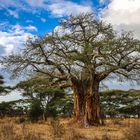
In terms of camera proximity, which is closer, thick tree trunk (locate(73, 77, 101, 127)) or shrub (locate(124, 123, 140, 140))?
shrub (locate(124, 123, 140, 140))

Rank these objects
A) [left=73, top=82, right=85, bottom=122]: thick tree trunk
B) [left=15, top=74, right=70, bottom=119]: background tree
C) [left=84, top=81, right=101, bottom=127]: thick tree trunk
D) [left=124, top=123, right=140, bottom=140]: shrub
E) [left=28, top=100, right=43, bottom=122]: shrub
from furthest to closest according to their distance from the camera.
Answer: [left=15, top=74, right=70, bottom=119]: background tree, [left=28, top=100, right=43, bottom=122]: shrub, [left=73, top=82, right=85, bottom=122]: thick tree trunk, [left=84, top=81, right=101, bottom=127]: thick tree trunk, [left=124, top=123, right=140, bottom=140]: shrub

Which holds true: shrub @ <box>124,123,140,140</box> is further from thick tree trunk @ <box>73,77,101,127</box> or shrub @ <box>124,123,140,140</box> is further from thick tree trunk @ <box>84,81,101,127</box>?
thick tree trunk @ <box>84,81,101,127</box>

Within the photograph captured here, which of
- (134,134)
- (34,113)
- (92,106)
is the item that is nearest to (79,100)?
(92,106)

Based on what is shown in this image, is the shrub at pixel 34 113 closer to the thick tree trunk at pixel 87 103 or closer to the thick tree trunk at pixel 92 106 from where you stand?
the thick tree trunk at pixel 87 103

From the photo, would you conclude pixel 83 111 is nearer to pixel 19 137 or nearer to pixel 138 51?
pixel 138 51

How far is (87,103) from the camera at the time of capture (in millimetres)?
24562

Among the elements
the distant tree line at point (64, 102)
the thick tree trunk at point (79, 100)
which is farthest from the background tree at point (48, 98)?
the thick tree trunk at point (79, 100)

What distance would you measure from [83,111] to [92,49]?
4.04m

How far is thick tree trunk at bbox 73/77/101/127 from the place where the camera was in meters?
24.5

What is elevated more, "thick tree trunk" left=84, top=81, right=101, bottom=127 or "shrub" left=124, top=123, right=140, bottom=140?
"thick tree trunk" left=84, top=81, right=101, bottom=127

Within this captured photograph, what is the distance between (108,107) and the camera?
134ft

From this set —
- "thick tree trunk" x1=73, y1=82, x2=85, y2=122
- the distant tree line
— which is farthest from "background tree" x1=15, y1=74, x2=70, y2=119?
"thick tree trunk" x1=73, y1=82, x2=85, y2=122

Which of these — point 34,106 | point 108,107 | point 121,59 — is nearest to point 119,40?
point 121,59

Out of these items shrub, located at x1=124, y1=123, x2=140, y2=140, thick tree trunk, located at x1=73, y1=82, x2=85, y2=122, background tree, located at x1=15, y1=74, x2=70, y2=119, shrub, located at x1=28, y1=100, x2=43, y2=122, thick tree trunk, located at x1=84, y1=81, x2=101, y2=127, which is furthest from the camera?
background tree, located at x1=15, y1=74, x2=70, y2=119
